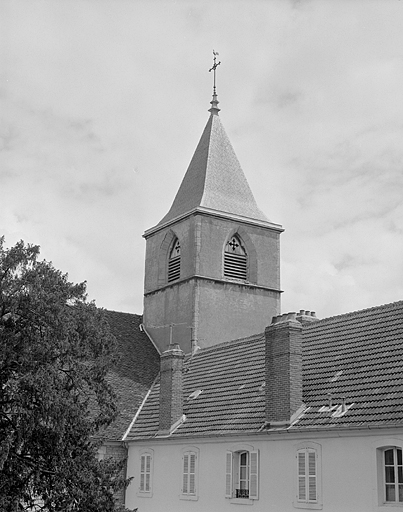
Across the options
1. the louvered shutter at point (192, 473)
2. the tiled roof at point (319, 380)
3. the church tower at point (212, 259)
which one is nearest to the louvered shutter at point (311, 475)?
the tiled roof at point (319, 380)

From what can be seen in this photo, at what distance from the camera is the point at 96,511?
53.5 feet

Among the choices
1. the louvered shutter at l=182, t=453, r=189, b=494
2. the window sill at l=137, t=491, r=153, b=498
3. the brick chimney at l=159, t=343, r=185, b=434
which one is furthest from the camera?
the brick chimney at l=159, t=343, r=185, b=434

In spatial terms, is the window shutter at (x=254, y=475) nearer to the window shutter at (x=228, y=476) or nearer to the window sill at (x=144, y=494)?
the window shutter at (x=228, y=476)

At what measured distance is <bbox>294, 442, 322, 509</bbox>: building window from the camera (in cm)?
1853

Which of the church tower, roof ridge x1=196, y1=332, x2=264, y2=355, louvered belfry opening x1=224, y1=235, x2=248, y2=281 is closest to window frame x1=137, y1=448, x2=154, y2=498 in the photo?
roof ridge x1=196, y1=332, x2=264, y2=355

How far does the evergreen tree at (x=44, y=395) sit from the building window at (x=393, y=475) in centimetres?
607

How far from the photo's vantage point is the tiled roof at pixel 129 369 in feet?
90.8

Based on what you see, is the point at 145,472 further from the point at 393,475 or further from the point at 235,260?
the point at 235,260

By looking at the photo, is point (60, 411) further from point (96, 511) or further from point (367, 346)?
point (367, 346)

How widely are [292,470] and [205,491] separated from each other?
4015 millimetres

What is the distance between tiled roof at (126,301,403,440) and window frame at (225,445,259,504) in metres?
0.60

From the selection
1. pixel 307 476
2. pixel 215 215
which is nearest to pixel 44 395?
pixel 307 476

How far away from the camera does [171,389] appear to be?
84.0 ft

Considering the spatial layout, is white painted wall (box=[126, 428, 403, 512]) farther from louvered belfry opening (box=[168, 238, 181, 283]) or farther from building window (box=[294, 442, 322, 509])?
louvered belfry opening (box=[168, 238, 181, 283])
